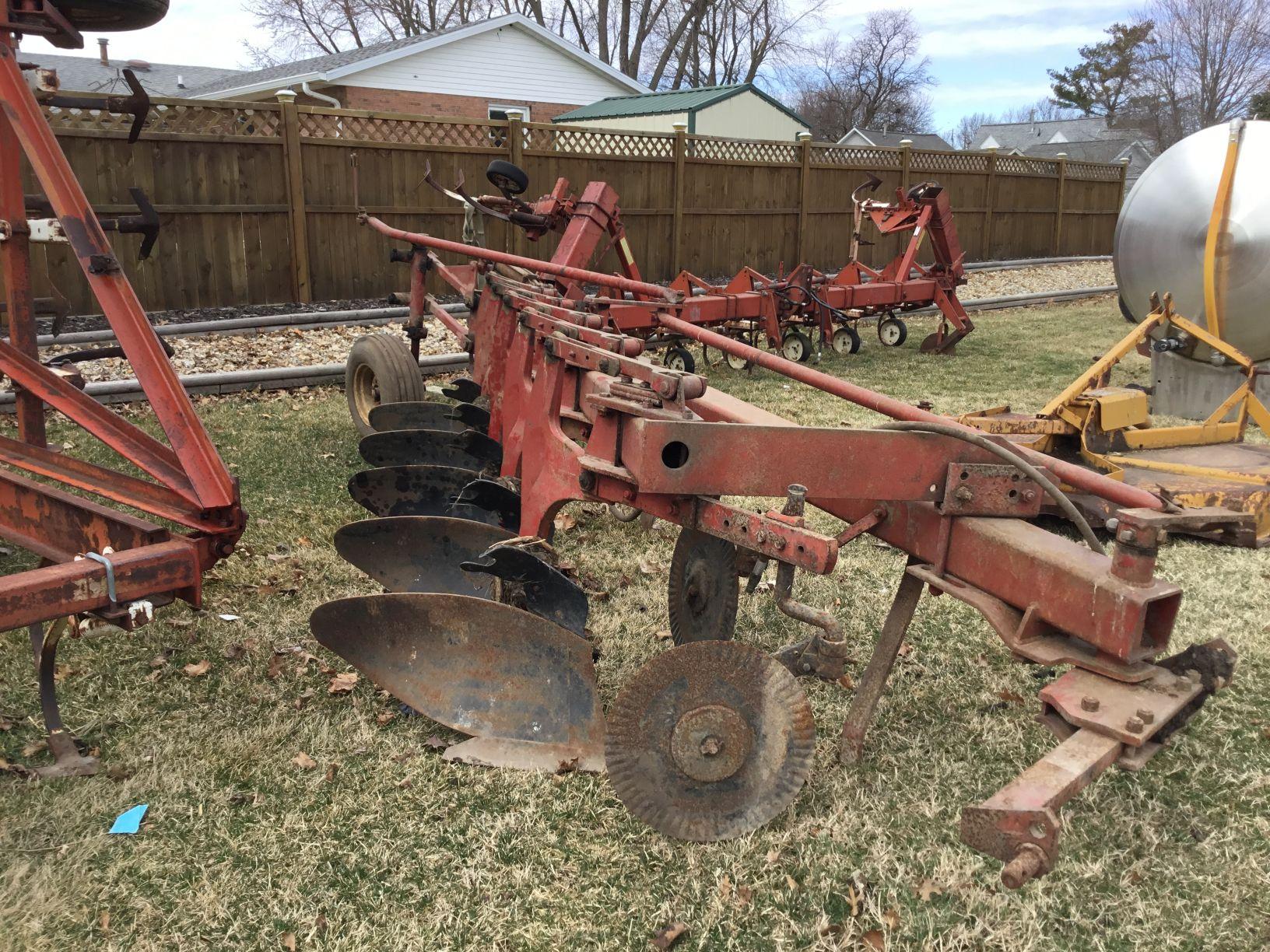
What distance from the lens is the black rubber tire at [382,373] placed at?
5.95 meters

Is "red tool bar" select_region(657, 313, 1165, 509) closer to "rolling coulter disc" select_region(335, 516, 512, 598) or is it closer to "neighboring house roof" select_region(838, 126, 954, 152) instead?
"rolling coulter disc" select_region(335, 516, 512, 598)

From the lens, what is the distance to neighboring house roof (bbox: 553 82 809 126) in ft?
79.8

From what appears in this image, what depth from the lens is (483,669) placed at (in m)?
2.99

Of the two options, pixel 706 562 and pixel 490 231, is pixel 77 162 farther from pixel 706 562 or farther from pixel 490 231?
pixel 706 562

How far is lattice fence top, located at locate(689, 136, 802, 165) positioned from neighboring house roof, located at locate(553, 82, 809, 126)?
9.86m

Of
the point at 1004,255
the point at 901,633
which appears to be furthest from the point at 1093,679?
the point at 1004,255

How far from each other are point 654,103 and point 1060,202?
34.9 ft

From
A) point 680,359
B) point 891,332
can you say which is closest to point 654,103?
point 891,332

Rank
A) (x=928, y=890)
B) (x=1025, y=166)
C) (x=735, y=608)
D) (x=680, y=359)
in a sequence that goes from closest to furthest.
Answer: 1. (x=928, y=890)
2. (x=735, y=608)
3. (x=680, y=359)
4. (x=1025, y=166)

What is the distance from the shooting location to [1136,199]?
714 cm

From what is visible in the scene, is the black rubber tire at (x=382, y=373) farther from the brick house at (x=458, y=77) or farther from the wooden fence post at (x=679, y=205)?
the brick house at (x=458, y=77)

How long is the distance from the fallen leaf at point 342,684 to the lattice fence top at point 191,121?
8347mm

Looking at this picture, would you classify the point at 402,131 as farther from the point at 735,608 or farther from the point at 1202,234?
the point at 735,608

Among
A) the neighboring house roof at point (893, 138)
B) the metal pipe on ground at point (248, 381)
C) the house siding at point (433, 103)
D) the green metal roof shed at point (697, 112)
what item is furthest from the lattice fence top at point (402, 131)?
the neighboring house roof at point (893, 138)
